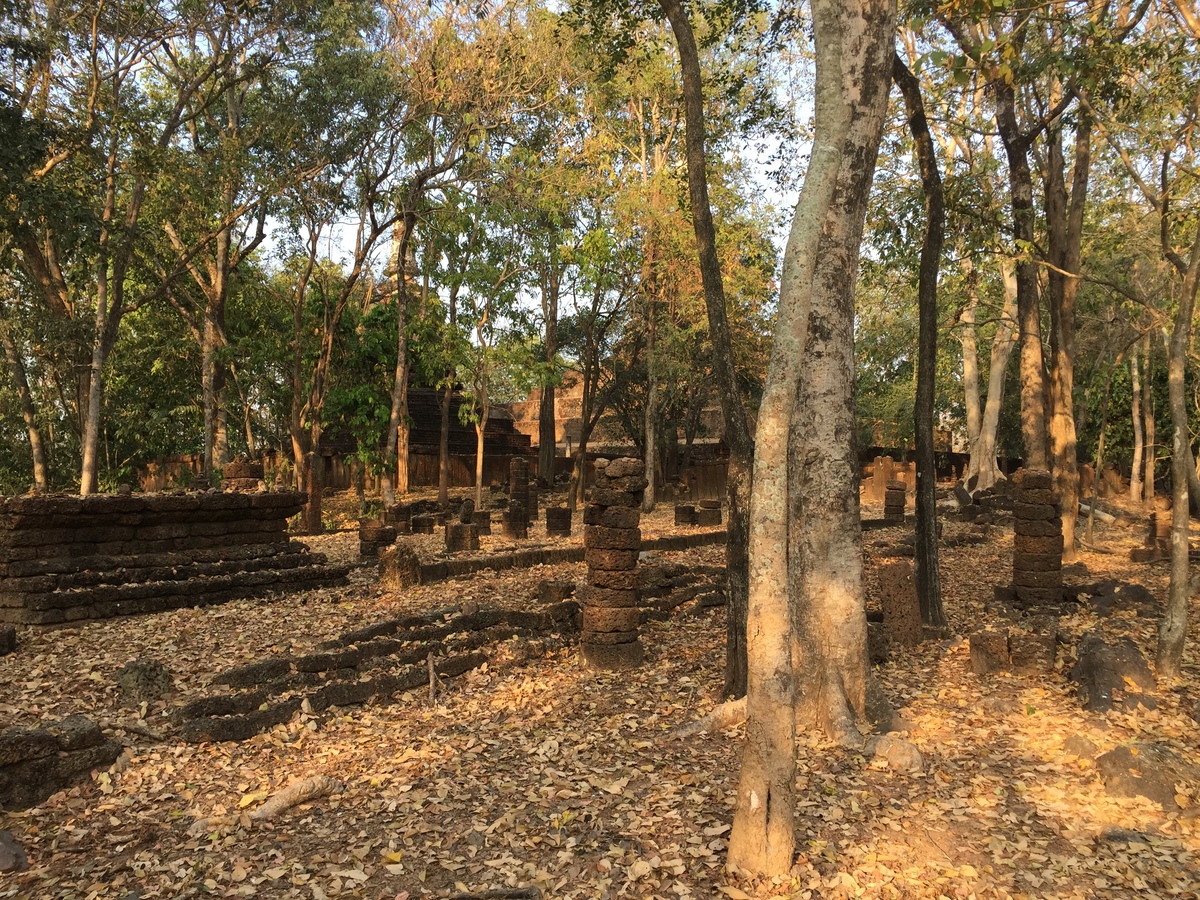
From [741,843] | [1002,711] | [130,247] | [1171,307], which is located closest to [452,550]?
[130,247]

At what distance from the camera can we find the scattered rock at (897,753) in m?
6.11

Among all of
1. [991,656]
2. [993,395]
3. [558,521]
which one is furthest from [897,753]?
[993,395]

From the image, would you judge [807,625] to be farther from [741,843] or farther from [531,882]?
[531,882]

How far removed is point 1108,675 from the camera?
7.41 metres

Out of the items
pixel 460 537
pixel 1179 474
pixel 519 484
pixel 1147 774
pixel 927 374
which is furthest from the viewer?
pixel 519 484

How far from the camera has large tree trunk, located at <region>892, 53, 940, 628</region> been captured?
10023mm

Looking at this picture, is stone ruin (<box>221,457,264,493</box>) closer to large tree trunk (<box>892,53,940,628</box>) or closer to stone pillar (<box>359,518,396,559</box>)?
stone pillar (<box>359,518,396,559</box>)

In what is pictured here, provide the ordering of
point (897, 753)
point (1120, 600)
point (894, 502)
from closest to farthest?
point (897, 753) → point (1120, 600) → point (894, 502)

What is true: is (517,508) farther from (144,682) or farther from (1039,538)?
(144,682)

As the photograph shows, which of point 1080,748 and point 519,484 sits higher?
point 519,484

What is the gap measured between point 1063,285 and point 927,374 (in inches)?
248

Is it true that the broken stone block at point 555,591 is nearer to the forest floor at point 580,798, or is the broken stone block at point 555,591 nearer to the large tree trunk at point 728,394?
the forest floor at point 580,798

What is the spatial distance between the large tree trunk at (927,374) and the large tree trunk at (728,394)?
11.5ft

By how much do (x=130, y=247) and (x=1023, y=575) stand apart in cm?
1658
